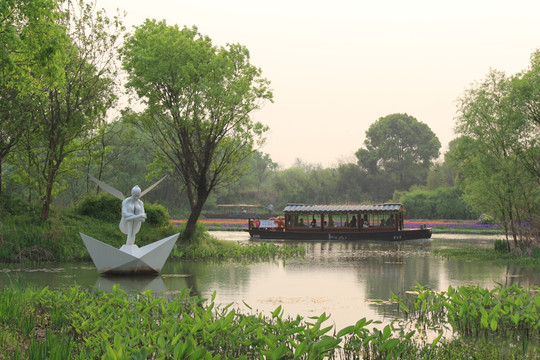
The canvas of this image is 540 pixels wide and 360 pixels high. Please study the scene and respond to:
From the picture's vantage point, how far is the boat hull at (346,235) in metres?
36.2

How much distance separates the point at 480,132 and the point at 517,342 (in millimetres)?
15276

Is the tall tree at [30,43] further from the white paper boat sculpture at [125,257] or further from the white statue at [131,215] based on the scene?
the white paper boat sculpture at [125,257]

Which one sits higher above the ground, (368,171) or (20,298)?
(368,171)

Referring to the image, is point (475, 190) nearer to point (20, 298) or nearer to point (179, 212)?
point (20, 298)

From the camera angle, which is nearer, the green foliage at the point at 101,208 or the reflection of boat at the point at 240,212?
the green foliage at the point at 101,208

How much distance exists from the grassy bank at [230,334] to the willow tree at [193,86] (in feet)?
50.6

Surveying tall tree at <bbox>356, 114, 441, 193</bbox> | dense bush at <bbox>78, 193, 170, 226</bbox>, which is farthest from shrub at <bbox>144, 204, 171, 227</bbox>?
tall tree at <bbox>356, 114, 441, 193</bbox>

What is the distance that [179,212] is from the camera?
65250 millimetres

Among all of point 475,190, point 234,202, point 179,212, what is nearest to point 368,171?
point 234,202

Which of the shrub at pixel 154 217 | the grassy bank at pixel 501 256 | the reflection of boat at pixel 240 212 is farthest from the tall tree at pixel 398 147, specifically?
the shrub at pixel 154 217

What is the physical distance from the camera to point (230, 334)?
299 inches

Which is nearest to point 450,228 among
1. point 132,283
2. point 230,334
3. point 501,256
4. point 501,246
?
point 501,246

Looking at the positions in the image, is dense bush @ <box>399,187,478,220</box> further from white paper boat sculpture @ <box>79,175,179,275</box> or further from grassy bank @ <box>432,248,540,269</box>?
white paper boat sculpture @ <box>79,175,179,275</box>

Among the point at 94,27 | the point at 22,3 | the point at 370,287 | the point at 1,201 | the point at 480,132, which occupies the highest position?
the point at 94,27
